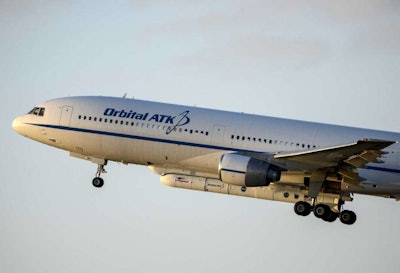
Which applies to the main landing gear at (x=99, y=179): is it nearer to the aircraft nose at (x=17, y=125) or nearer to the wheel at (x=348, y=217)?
the aircraft nose at (x=17, y=125)

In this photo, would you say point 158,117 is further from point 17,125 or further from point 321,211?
point 321,211

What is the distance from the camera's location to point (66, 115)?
60.4 meters

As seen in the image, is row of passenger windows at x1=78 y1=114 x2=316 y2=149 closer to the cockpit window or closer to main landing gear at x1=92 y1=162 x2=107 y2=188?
the cockpit window

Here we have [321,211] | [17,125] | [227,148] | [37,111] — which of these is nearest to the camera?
[227,148]

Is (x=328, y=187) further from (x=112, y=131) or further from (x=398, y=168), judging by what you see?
(x=112, y=131)

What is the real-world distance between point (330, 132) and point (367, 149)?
5.09 metres

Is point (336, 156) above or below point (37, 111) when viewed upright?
below

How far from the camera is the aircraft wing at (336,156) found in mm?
52500

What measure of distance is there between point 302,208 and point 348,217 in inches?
102

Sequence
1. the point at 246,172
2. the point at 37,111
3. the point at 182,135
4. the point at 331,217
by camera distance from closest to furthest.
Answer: the point at 246,172
the point at 182,135
the point at 331,217
the point at 37,111

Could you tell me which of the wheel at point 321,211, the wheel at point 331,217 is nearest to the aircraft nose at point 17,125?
the wheel at point 321,211

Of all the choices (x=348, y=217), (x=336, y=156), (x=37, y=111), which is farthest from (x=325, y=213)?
(x=37, y=111)

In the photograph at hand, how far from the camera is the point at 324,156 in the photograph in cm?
5456

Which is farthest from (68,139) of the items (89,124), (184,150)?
(184,150)
